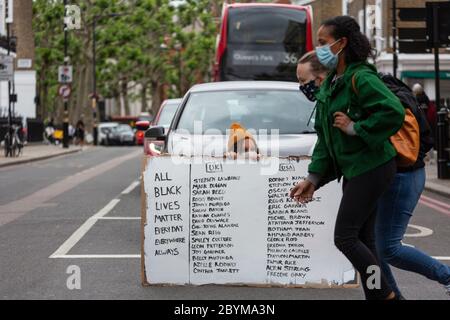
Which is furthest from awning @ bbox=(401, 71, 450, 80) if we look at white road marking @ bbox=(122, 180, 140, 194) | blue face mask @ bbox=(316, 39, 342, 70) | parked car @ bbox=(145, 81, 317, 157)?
blue face mask @ bbox=(316, 39, 342, 70)

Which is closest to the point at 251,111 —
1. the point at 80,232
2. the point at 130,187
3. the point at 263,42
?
the point at 80,232

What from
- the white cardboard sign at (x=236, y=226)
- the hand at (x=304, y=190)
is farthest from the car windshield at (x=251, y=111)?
the hand at (x=304, y=190)

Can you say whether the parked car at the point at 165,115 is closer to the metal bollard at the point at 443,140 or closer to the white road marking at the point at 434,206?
the white road marking at the point at 434,206

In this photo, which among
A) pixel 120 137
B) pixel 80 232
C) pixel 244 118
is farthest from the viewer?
pixel 120 137

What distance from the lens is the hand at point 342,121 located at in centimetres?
479

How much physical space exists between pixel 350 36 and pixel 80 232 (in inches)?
222

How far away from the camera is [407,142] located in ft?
16.9

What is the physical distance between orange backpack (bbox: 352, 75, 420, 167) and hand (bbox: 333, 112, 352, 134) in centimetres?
39

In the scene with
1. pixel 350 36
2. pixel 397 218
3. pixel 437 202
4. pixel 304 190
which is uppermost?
pixel 350 36

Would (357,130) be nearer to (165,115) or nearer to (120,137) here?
(165,115)

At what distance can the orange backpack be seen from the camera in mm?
5102

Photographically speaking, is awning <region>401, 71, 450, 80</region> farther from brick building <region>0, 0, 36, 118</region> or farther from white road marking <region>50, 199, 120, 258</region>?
white road marking <region>50, 199, 120, 258</region>

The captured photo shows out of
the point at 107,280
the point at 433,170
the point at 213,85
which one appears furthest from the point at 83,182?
the point at 107,280

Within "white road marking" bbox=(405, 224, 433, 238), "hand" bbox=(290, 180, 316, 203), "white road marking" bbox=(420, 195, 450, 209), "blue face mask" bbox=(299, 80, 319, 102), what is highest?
"blue face mask" bbox=(299, 80, 319, 102)
